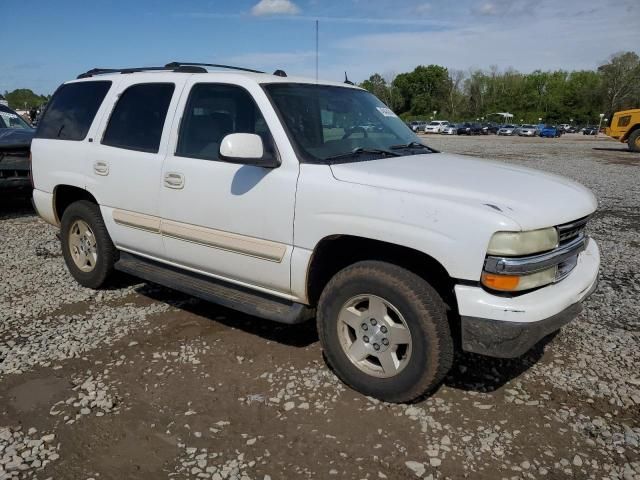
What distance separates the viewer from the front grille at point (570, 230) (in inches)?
117

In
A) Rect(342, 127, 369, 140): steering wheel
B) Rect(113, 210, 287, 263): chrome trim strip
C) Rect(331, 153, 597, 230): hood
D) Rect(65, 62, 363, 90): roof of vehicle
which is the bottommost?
Rect(113, 210, 287, 263): chrome trim strip

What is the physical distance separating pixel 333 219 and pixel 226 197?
875 mm

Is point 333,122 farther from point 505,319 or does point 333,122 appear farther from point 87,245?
point 87,245

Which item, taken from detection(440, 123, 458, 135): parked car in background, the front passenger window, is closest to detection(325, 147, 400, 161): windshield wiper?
the front passenger window

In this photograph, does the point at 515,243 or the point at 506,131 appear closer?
the point at 515,243

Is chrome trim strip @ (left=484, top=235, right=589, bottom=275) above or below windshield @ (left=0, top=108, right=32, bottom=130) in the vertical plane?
below

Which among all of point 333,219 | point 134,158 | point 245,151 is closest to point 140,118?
point 134,158

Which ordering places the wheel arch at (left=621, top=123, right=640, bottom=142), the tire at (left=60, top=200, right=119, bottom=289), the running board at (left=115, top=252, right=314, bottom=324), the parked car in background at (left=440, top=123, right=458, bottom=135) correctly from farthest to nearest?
1. the parked car in background at (left=440, top=123, right=458, bottom=135)
2. the wheel arch at (left=621, top=123, right=640, bottom=142)
3. the tire at (left=60, top=200, right=119, bottom=289)
4. the running board at (left=115, top=252, right=314, bottom=324)

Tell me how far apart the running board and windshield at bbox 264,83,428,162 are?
3.34 feet

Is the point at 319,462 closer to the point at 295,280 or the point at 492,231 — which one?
the point at 295,280

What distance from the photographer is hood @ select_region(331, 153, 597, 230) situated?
110 inches

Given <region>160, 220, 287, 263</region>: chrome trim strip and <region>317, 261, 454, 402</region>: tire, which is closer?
<region>317, 261, 454, 402</region>: tire

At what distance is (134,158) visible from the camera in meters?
4.21

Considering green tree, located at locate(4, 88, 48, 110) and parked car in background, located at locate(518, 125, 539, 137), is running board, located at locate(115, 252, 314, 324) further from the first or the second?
green tree, located at locate(4, 88, 48, 110)
